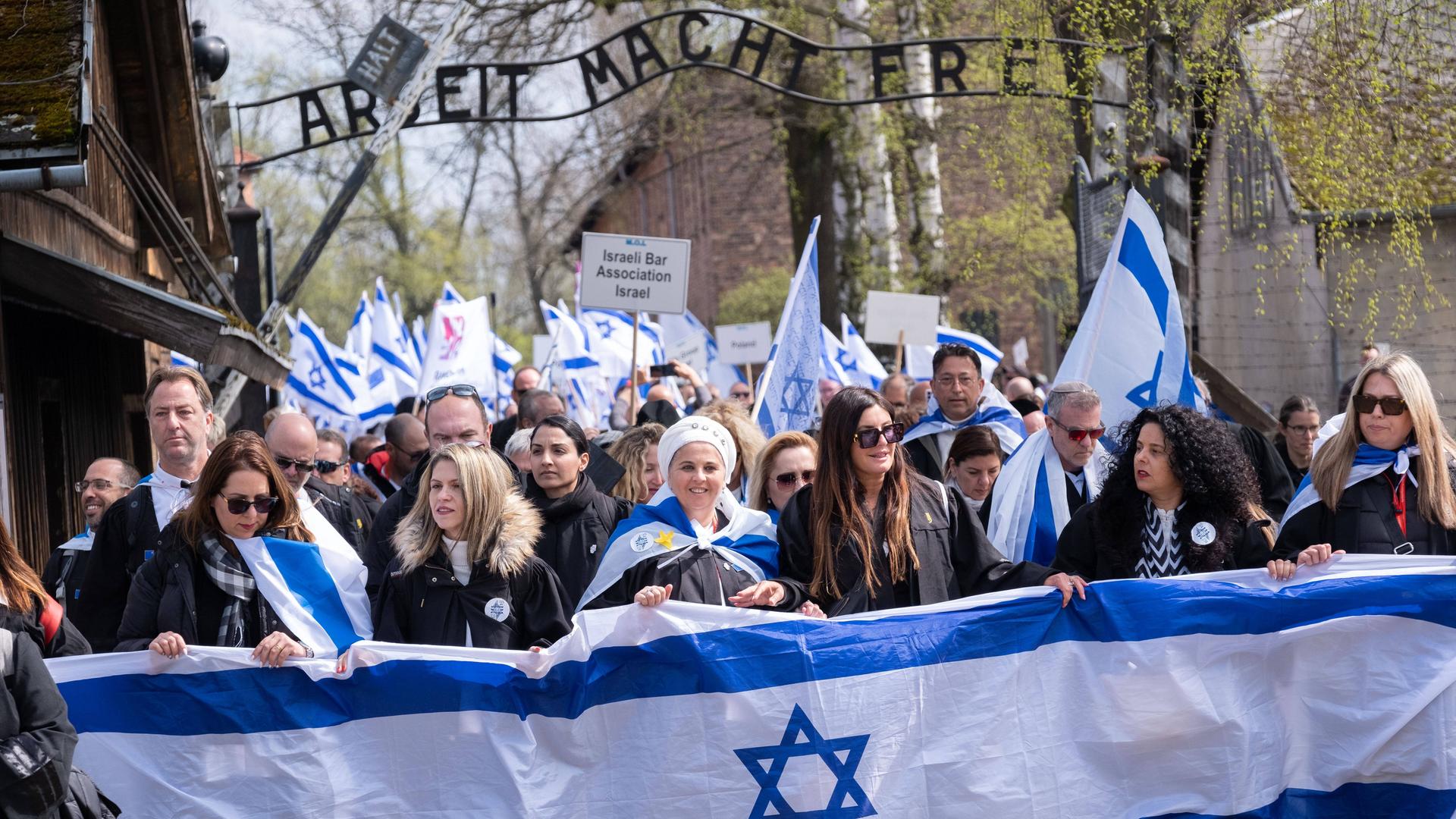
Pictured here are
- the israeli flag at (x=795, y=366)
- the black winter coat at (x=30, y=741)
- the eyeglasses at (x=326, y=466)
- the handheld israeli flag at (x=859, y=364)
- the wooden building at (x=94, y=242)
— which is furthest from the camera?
the handheld israeli flag at (x=859, y=364)

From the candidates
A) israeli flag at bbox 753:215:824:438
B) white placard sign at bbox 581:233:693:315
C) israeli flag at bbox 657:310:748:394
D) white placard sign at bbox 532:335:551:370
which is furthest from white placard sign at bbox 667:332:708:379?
israeli flag at bbox 753:215:824:438

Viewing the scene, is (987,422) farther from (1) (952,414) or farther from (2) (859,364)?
(2) (859,364)

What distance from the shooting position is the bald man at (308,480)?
6.80 meters

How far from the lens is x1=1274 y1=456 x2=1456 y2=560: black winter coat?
5.36 m

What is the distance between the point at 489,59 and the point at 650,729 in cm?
1447

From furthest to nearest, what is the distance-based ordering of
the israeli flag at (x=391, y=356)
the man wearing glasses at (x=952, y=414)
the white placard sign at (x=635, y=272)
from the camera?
the israeli flag at (x=391, y=356)
the white placard sign at (x=635, y=272)
the man wearing glasses at (x=952, y=414)

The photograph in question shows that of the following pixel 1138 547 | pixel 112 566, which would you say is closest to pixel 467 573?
pixel 112 566

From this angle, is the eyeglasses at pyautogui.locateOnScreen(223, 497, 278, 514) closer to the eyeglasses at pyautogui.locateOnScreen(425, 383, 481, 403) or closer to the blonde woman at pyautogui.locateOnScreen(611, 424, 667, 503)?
the eyeglasses at pyautogui.locateOnScreen(425, 383, 481, 403)

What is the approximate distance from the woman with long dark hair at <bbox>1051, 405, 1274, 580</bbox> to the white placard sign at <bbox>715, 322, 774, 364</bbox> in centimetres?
1416

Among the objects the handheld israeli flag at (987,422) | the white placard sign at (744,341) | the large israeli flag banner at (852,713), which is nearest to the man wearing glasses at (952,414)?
the handheld israeli flag at (987,422)

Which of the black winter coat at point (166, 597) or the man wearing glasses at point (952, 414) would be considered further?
the man wearing glasses at point (952, 414)

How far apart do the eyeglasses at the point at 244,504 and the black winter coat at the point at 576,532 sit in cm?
125

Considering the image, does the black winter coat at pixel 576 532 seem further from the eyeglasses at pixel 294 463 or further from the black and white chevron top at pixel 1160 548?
the black and white chevron top at pixel 1160 548

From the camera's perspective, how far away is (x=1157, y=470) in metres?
5.41
